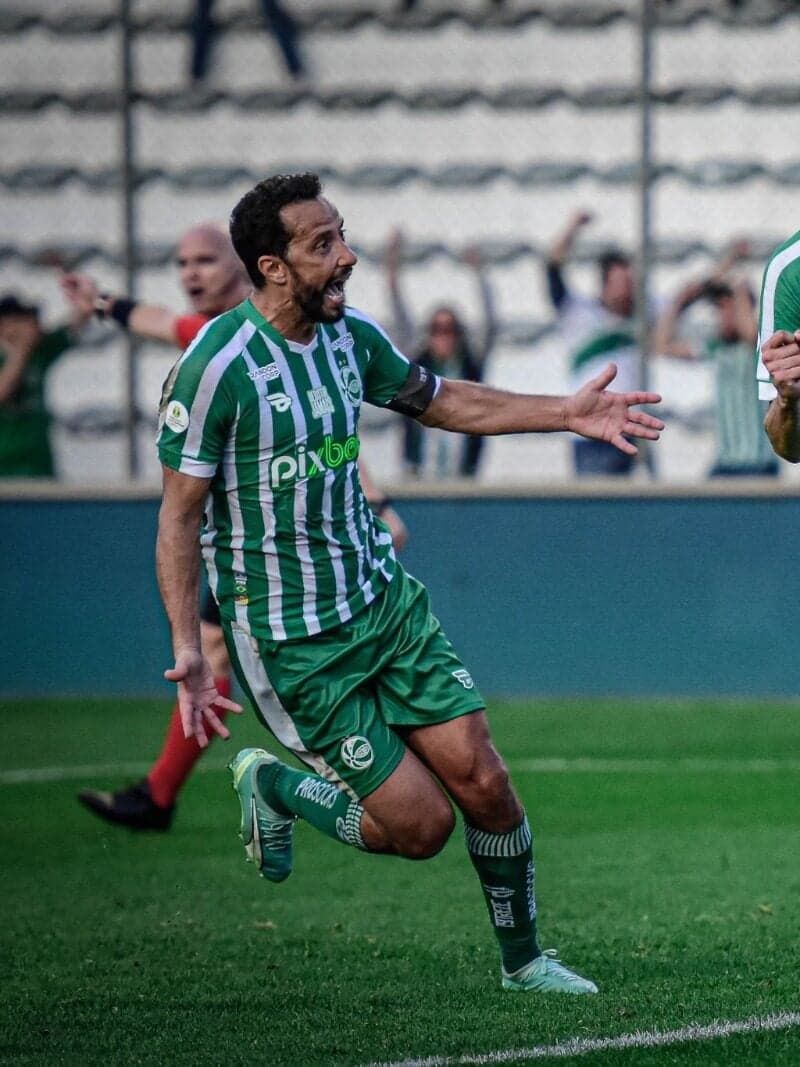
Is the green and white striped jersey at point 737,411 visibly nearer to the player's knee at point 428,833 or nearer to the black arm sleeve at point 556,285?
the black arm sleeve at point 556,285

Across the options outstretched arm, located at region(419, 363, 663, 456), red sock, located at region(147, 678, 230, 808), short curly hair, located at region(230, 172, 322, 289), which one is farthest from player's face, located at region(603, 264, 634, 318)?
short curly hair, located at region(230, 172, 322, 289)

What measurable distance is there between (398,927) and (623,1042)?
157cm

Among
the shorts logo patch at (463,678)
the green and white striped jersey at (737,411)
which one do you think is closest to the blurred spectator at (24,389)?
the green and white striped jersey at (737,411)

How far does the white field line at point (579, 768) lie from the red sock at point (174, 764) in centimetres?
159

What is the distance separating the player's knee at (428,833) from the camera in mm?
5250

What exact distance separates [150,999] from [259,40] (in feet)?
31.0

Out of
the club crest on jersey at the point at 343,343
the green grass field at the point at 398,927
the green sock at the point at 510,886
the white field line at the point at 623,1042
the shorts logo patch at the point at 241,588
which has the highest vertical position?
the club crest on jersey at the point at 343,343

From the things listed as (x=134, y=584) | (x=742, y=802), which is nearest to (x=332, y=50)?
(x=134, y=584)

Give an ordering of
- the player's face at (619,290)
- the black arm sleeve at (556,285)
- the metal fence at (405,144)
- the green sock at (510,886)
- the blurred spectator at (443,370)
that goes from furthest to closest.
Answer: the metal fence at (405,144)
the black arm sleeve at (556,285)
the blurred spectator at (443,370)
the player's face at (619,290)
the green sock at (510,886)

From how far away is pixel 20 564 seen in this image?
12.2 metres

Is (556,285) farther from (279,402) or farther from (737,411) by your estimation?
(279,402)

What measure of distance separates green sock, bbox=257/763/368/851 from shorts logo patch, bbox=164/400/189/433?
108 centimetres

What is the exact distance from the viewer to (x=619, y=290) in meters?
12.5

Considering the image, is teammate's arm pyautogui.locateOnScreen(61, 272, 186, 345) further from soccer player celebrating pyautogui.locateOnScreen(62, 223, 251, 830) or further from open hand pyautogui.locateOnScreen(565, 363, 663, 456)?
open hand pyautogui.locateOnScreen(565, 363, 663, 456)
